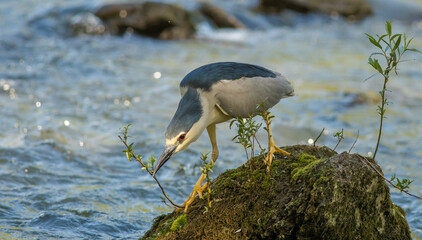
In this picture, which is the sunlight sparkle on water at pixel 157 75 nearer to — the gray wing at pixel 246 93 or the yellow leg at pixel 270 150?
the gray wing at pixel 246 93

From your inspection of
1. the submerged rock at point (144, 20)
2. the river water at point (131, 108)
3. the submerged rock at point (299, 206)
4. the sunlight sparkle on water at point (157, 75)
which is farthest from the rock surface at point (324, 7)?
the submerged rock at point (299, 206)

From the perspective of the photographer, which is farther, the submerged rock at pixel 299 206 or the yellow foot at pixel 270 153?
the yellow foot at pixel 270 153

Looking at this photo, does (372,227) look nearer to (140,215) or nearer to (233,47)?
(140,215)

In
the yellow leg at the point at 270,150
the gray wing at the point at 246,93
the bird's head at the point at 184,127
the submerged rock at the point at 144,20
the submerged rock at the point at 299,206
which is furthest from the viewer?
the submerged rock at the point at 144,20

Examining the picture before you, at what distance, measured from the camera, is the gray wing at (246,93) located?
470 centimetres

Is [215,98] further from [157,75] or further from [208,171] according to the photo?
[157,75]

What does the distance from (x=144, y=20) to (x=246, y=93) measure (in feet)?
36.5

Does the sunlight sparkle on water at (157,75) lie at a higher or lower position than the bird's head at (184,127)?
lower

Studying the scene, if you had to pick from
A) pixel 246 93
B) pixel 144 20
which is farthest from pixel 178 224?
pixel 144 20

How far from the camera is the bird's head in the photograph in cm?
413

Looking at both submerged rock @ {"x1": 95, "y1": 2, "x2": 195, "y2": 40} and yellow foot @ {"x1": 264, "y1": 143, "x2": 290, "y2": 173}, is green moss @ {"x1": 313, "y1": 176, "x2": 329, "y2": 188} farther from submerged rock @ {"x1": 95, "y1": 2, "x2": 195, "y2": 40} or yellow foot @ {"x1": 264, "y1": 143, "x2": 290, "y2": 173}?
submerged rock @ {"x1": 95, "y1": 2, "x2": 195, "y2": 40}

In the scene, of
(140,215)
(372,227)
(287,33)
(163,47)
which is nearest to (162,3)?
(163,47)

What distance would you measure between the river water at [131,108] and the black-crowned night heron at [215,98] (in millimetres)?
A: 1360

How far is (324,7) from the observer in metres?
18.8
